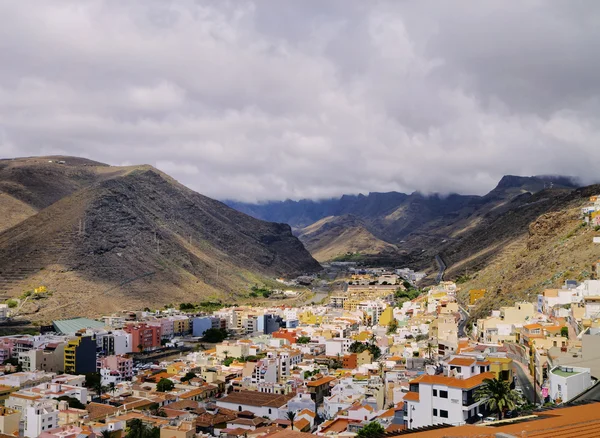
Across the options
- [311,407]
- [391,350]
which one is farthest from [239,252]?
[311,407]

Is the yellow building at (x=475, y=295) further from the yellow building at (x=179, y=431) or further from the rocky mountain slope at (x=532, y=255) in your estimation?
the yellow building at (x=179, y=431)

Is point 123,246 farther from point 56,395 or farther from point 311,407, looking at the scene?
point 311,407

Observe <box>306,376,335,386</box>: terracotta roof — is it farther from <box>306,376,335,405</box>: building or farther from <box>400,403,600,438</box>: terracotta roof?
<box>400,403,600,438</box>: terracotta roof

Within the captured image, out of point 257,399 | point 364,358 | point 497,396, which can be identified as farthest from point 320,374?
point 497,396

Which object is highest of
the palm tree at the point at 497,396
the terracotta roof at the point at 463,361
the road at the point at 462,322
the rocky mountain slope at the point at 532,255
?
the rocky mountain slope at the point at 532,255

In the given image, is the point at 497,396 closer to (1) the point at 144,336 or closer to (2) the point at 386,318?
(2) the point at 386,318

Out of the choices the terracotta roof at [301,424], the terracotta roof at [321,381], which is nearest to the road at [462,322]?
the terracotta roof at [321,381]
